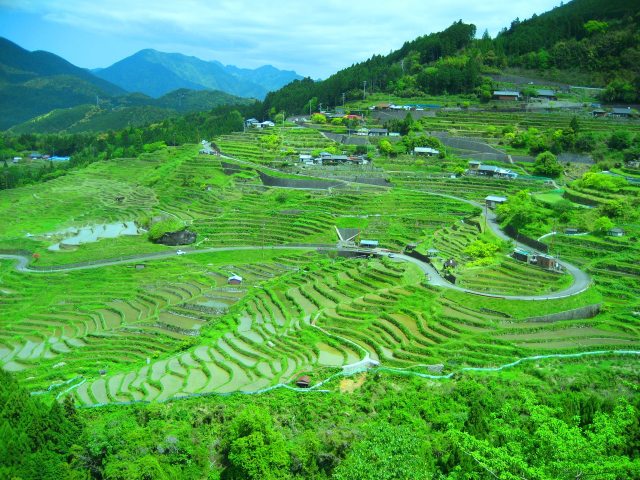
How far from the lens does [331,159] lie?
57844mm

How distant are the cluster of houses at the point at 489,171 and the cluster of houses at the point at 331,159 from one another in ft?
34.3

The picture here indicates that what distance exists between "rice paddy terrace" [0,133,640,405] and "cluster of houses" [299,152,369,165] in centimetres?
706

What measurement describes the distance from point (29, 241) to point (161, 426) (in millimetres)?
32714

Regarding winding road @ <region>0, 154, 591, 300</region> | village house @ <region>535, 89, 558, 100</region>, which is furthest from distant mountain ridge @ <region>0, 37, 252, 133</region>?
winding road @ <region>0, 154, 591, 300</region>

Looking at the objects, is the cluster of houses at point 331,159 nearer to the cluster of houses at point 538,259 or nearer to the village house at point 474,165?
the village house at point 474,165

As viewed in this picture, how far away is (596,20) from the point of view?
78.2 metres

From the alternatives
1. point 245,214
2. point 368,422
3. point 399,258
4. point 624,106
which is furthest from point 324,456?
point 624,106

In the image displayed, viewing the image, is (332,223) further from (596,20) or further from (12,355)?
(596,20)

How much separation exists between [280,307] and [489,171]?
28584mm

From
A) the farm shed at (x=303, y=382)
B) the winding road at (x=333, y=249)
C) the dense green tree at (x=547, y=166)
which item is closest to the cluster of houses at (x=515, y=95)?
the dense green tree at (x=547, y=166)

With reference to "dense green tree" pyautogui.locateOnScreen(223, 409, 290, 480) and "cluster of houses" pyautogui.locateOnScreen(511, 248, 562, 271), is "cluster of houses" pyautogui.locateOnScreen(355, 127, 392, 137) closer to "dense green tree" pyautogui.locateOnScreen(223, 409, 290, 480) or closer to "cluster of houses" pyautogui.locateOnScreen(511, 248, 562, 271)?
"cluster of houses" pyautogui.locateOnScreen(511, 248, 562, 271)

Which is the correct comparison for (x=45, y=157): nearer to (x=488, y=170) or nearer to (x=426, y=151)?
(x=426, y=151)

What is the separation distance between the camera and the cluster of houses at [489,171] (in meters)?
50.5

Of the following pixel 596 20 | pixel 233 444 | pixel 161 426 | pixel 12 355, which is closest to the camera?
pixel 233 444
